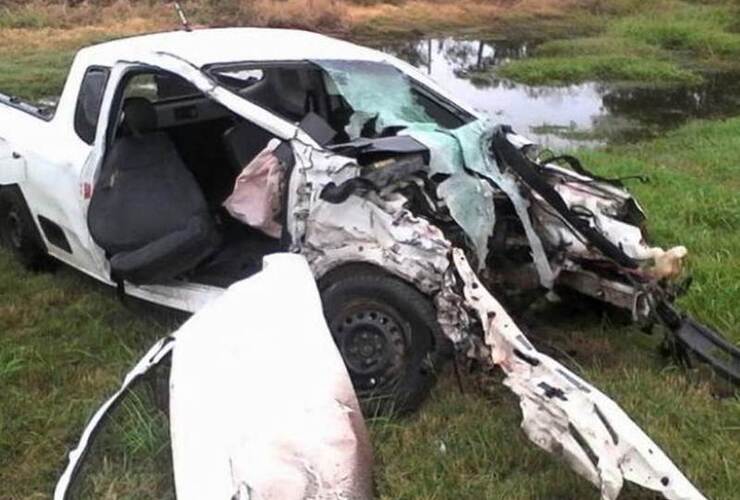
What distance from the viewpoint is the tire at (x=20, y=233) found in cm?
599

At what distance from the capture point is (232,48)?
523cm

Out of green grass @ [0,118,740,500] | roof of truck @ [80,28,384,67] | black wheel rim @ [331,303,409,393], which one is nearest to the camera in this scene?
green grass @ [0,118,740,500]

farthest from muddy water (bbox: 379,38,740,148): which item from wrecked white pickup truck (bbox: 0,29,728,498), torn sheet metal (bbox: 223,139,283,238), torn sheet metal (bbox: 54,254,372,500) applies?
torn sheet metal (bbox: 54,254,372,500)

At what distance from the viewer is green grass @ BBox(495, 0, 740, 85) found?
19672mm

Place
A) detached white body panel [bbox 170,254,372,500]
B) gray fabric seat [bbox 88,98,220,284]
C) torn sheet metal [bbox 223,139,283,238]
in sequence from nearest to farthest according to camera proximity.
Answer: detached white body panel [bbox 170,254,372,500]
torn sheet metal [bbox 223,139,283,238]
gray fabric seat [bbox 88,98,220,284]

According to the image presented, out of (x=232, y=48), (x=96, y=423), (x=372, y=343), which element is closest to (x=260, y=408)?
(x=96, y=423)

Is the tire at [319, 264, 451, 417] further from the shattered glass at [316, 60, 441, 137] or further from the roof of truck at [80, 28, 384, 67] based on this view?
the roof of truck at [80, 28, 384, 67]

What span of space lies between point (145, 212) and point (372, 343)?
1.39 meters

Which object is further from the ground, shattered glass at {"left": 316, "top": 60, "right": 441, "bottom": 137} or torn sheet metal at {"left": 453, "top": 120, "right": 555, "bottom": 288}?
shattered glass at {"left": 316, "top": 60, "right": 441, "bottom": 137}

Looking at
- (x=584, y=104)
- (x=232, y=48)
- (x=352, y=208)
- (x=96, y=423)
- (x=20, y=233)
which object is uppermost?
(x=232, y=48)

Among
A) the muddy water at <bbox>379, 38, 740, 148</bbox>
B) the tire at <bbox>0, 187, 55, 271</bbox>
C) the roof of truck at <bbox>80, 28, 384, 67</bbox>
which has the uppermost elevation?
the roof of truck at <bbox>80, 28, 384, 67</bbox>

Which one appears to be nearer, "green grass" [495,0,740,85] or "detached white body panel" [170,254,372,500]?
"detached white body panel" [170,254,372,500]

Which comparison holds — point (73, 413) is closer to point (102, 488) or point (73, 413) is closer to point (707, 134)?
point (102, 488)

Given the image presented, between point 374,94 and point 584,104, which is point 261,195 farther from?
point 584,104
